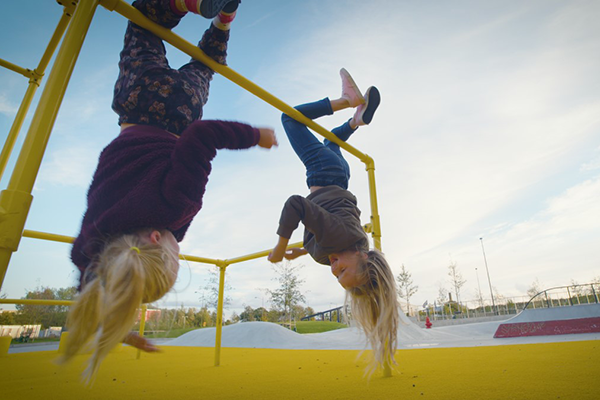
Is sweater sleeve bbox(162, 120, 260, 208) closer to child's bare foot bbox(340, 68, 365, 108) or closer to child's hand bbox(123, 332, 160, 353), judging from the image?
child's hand bbox(123, 332, 160, 353)

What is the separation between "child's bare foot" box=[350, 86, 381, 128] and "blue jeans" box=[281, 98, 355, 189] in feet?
0.89

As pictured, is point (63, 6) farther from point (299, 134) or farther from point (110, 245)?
point (299, 134)

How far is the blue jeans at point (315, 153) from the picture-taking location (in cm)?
230

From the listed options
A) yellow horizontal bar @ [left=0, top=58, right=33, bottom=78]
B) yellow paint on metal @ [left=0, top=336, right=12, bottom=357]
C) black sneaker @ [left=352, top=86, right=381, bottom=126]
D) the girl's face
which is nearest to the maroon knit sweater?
the girl's face

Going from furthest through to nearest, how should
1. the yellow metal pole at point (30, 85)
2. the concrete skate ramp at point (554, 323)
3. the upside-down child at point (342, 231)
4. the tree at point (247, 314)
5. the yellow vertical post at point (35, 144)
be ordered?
the tree at point (247, 314), the concrete skate ramp at point (554, 323), the upside-down child at point (342, 231), the yellow metal pole at point (30, 85), the yellow vertical post at point (35, 144)

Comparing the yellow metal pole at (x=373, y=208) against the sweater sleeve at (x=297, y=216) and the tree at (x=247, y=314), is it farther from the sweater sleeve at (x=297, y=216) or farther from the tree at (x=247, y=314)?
the tree at (x=247, y=314)

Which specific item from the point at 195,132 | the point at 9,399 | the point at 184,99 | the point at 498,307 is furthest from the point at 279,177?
the point at 498,307

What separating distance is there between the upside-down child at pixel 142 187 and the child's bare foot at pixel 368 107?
125cm

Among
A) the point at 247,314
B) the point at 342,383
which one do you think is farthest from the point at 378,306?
the point at 247,314

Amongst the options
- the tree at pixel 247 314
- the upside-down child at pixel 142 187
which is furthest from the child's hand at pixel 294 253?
the tree at pixel 247 314

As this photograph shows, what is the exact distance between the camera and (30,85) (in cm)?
194

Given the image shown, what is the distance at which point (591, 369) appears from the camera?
1.85 meters

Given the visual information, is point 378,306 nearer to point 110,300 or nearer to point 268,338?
point 110,300

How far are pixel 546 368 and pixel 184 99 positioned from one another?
2745mm
